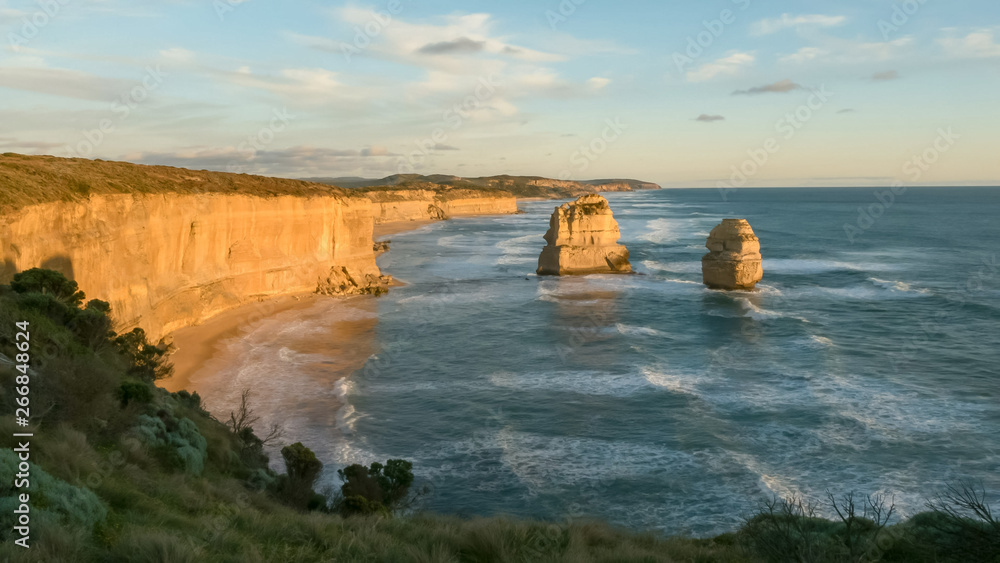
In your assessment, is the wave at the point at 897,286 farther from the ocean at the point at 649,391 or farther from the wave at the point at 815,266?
the wave at the point at 815,266

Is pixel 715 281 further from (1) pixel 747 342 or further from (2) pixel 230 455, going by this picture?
(2) pixel 230 455

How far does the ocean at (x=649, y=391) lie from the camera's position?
637 inches

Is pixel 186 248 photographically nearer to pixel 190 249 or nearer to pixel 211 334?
pixel 190 249

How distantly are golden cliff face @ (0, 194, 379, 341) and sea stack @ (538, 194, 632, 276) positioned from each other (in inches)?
551

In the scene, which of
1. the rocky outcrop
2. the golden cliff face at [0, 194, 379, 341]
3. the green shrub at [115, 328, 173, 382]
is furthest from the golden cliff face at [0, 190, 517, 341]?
the rocky outcrop

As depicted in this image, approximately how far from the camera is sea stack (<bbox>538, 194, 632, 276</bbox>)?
5003 centimetres

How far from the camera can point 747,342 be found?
29922mm

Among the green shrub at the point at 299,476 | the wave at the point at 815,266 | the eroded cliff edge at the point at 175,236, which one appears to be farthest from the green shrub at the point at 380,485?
the wave at the point at 815,266

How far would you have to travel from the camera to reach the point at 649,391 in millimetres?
23094

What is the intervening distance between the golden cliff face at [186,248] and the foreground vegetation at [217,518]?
7287 millimetres

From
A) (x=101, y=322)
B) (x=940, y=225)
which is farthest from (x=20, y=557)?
(x=940, y=225)

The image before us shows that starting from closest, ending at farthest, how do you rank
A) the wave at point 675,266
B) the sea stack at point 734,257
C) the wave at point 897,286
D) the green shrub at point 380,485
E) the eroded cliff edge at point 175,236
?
the green shrub at point 380,485
the eroded cliff edge at point 175,236
the wave at point 897,286
the sea stack at point 734,257
the wave at point 675,266

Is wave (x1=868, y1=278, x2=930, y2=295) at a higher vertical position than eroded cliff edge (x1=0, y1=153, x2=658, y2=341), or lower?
lower

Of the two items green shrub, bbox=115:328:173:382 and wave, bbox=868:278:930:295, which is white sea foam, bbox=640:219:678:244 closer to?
wave, bbox=868:278:930:295
